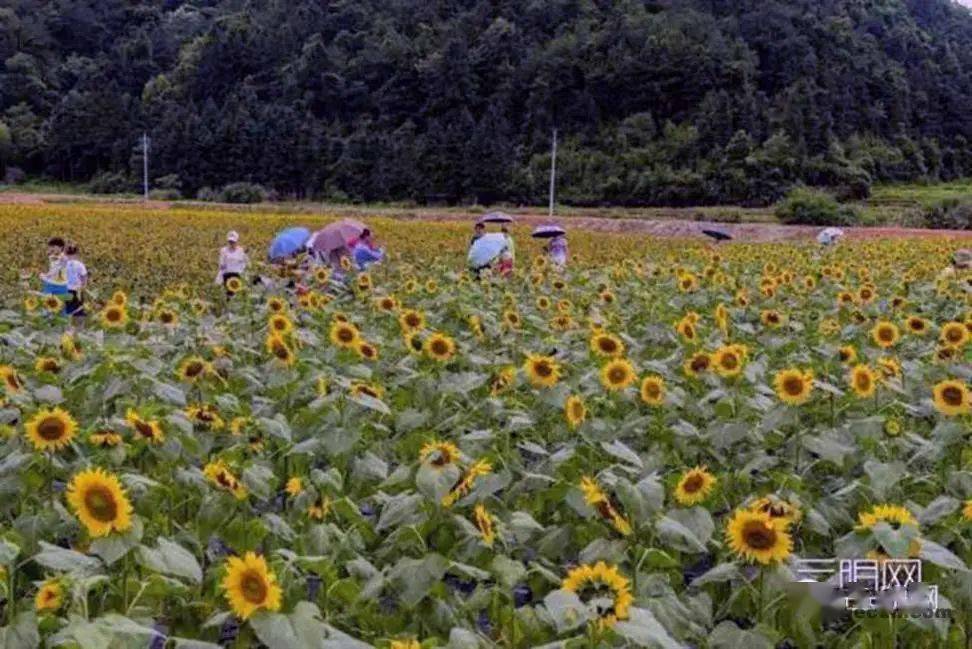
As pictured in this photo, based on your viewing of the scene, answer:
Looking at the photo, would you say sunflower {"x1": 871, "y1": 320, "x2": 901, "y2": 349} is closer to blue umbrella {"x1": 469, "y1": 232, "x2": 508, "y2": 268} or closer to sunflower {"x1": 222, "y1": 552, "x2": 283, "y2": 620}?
sunflower {"x1": 222, "y1": 552, "x2": 283, "y2": 620}

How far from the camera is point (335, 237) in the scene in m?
10.0

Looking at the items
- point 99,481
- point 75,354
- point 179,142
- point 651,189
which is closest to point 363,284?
point 75,354

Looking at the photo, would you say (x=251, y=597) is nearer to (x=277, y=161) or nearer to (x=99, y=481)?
(x=99, y=481)

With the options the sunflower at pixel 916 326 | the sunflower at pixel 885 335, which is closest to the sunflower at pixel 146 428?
the sunflower at pixel 885 335

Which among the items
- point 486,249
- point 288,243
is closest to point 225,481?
point 486,249

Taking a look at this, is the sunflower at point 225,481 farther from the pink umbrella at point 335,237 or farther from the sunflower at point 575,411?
the pink umbrella at point 335,237

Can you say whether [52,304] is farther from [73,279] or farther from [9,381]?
[73,279]

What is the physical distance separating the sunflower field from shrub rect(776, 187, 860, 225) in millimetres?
31278

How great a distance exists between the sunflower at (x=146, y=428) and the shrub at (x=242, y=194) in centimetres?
4633

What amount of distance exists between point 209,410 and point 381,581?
3.71 feet

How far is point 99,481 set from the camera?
1854 mm

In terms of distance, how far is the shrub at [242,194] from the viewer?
47750mm

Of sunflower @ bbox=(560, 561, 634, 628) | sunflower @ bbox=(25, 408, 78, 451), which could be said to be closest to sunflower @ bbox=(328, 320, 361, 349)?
sunflower @ bbox=(25, 408, 78, 451)

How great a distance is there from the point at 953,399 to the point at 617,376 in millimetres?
826
